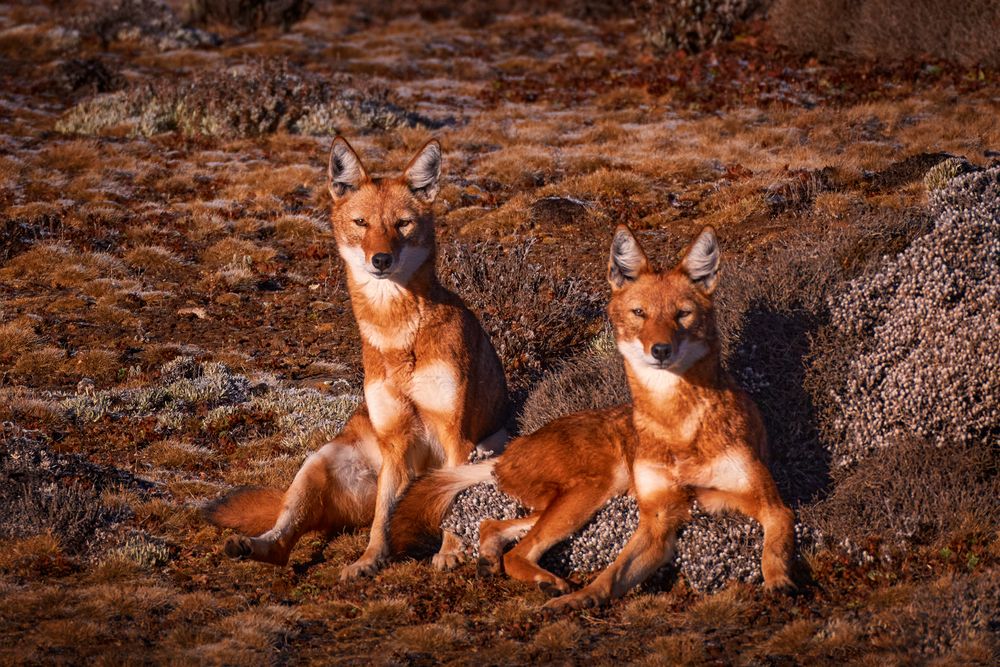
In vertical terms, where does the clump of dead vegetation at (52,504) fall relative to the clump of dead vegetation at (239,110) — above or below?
below

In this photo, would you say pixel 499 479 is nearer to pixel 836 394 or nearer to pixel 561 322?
pixel 836 394

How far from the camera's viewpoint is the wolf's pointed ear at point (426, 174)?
24.9ft

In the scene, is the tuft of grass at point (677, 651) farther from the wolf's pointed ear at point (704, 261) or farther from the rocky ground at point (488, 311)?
the wolf's pointed ear at point (704, 261)

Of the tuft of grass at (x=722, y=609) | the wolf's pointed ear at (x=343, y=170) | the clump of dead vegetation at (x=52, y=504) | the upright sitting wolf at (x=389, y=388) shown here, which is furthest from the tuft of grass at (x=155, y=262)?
the tuft of grass at (x=722, y=609)

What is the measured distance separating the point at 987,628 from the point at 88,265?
1088 cm

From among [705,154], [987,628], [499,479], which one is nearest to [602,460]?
[499,479]

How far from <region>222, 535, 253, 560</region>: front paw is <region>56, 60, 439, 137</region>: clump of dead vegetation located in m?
12.2

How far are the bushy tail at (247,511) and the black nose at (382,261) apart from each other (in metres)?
1.70

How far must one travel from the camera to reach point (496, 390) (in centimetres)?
775

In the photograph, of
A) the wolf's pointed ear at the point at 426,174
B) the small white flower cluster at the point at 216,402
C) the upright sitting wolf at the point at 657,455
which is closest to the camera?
the upright sitting wolf at the point at 657,455

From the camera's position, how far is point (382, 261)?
7059 mm

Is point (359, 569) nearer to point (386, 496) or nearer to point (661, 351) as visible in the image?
point (386, 496)

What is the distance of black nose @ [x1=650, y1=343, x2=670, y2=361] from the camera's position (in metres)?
6.06

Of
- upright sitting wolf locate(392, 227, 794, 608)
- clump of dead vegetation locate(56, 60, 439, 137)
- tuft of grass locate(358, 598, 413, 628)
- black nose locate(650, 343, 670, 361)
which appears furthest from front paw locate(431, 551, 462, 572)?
clump of dead vegetation locate(56, 60, 439, 137)
